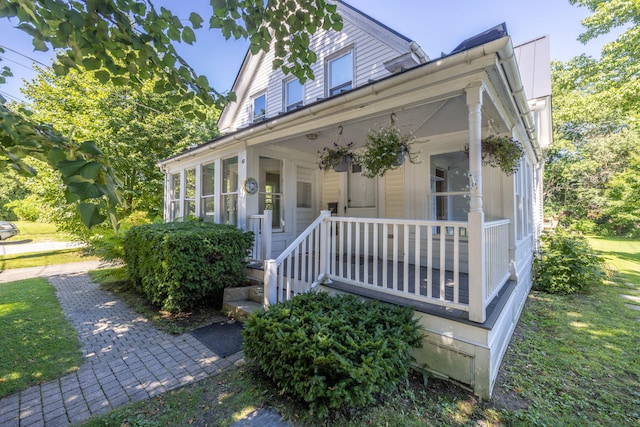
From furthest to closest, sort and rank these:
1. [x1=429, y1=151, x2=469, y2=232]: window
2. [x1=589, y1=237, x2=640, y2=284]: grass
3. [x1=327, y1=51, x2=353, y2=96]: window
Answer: [x1=589, y1=237, x2=640, y2=284]: grass < [x1=327, y1=51, x2=353, y2=96]: window < [x1=429, y1=151, x2=469, y2=232]: window

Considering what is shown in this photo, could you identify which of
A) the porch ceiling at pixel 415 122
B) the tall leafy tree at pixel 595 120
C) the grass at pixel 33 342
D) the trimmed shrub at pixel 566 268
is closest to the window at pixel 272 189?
the porch ceiling at pixel 415 122

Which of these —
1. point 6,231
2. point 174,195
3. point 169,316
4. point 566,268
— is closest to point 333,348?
point 169,316

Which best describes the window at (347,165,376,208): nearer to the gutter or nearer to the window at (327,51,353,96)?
the gutter

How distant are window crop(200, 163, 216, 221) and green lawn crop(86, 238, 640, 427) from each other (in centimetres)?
475

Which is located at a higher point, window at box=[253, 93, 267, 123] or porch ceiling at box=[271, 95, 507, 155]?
window at box=[253, 93, 267, 123]

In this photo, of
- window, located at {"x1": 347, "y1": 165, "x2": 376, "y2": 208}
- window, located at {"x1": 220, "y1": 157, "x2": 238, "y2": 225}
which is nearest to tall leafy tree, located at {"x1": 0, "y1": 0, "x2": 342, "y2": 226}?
window, located at {"x1": 347, "y1": 165, "x2": 376, "y2": 208}

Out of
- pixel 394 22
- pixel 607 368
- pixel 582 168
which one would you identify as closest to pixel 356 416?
pixel 607 368

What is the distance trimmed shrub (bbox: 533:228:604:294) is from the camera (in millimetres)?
6219

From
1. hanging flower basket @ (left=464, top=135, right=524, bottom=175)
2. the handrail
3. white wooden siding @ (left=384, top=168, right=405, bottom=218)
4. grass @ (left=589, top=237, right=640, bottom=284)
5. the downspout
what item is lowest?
grass @ (left=589, top=237, right=640, bottom=284)

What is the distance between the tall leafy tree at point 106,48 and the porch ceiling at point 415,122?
165cm

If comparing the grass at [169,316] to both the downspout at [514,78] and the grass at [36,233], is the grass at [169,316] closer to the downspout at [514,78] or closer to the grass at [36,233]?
the downspout at [514,78]

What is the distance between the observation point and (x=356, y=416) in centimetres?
228

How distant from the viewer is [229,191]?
6367 mm

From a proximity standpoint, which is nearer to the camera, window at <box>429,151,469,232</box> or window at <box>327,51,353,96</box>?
window at <box>429,151,469,232</box>
